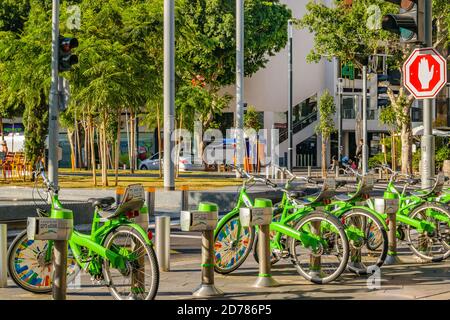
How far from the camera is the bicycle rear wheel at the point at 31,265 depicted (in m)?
8.15

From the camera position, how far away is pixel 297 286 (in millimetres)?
8703

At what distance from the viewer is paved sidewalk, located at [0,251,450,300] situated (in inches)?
318

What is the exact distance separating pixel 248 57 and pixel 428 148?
40.4 m

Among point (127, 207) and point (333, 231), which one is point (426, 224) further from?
point (127, 207)

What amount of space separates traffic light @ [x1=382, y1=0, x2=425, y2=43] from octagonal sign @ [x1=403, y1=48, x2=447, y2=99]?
334mm

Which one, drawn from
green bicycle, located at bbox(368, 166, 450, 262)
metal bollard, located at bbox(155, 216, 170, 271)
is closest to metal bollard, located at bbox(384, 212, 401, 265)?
green bicycle, located at bbox(368, 166, 450, 262)

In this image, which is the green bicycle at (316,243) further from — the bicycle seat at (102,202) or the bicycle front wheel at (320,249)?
the bicycle seat at (102,202)

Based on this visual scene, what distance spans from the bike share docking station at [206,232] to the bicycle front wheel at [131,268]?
0.78 metres

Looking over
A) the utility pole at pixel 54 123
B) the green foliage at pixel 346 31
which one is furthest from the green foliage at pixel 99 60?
the green foliage at pixel 346 31

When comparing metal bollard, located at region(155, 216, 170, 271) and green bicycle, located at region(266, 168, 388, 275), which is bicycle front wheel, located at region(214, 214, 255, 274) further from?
metal bollard, located at region(155, 216, 170, 271)

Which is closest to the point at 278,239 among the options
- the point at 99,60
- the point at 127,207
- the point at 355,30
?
the point at 127,207

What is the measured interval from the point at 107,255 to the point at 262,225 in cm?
189

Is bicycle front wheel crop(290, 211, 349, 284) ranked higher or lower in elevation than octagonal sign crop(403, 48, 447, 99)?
lower

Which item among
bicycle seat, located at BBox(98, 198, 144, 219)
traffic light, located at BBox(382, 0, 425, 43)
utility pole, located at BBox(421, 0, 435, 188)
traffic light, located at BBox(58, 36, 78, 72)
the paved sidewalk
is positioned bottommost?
the paved sidewalk
